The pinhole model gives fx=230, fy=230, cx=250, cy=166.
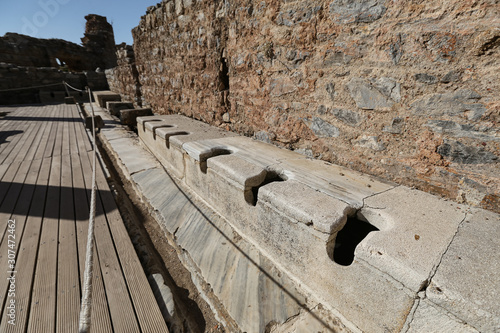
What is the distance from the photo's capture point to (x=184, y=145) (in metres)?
2.55

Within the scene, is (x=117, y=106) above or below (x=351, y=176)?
below

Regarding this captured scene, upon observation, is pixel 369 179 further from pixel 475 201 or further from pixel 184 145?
pixel 184 145

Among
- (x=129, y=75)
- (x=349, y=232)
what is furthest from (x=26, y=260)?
(x=129, y=75)

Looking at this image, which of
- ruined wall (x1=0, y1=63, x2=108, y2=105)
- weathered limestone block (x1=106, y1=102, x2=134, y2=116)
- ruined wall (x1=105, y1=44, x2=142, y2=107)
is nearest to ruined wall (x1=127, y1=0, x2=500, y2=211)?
ruined wall (x1=105, y1=44, x2=142, y2=107)

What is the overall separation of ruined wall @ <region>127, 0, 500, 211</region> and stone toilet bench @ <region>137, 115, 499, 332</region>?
193mm

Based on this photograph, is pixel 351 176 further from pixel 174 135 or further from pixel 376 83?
pixel 174 135

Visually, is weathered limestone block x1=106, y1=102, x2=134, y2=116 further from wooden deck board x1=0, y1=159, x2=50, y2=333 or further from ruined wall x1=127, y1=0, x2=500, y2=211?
ruined wall x1=127, y1=0, x2=500, y2=211

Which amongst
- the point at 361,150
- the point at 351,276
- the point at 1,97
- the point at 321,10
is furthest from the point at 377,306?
the point at 1,97

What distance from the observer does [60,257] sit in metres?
1.90

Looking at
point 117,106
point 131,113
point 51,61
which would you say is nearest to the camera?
point 131,113

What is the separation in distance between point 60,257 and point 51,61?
18.0m

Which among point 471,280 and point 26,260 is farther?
point 26,260

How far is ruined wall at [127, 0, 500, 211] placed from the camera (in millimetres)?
1288

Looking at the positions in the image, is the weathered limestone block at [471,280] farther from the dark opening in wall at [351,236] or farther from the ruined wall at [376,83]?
the dark opening in wall at [351,236]
